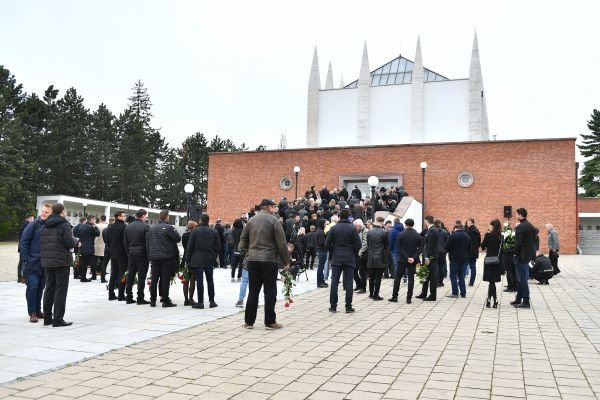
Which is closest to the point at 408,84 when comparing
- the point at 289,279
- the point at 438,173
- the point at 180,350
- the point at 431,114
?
the point at 431,114

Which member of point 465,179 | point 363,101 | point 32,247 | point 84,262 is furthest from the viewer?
point 363,101

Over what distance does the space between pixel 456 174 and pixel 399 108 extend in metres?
14.9

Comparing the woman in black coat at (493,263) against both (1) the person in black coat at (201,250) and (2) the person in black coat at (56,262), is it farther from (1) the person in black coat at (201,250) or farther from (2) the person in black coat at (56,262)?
(2) the person in black coat at (56,262)

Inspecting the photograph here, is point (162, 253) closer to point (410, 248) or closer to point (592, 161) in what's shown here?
point (410, 248)

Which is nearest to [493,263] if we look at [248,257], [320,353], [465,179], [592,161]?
[248,257]

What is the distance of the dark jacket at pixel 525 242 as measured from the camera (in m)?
9.90

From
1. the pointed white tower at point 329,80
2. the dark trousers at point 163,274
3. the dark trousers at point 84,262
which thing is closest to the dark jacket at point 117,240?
the dark trousers at point 163,274

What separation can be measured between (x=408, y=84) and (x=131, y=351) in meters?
40.6

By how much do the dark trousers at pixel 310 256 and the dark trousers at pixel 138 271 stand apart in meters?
7.56

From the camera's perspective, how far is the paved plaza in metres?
A: 4.82

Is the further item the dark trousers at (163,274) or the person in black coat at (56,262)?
the dark trousers at (163,274)

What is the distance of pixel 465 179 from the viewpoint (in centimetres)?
3008

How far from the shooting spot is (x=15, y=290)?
40.0ft

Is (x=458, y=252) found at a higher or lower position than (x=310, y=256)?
higher
